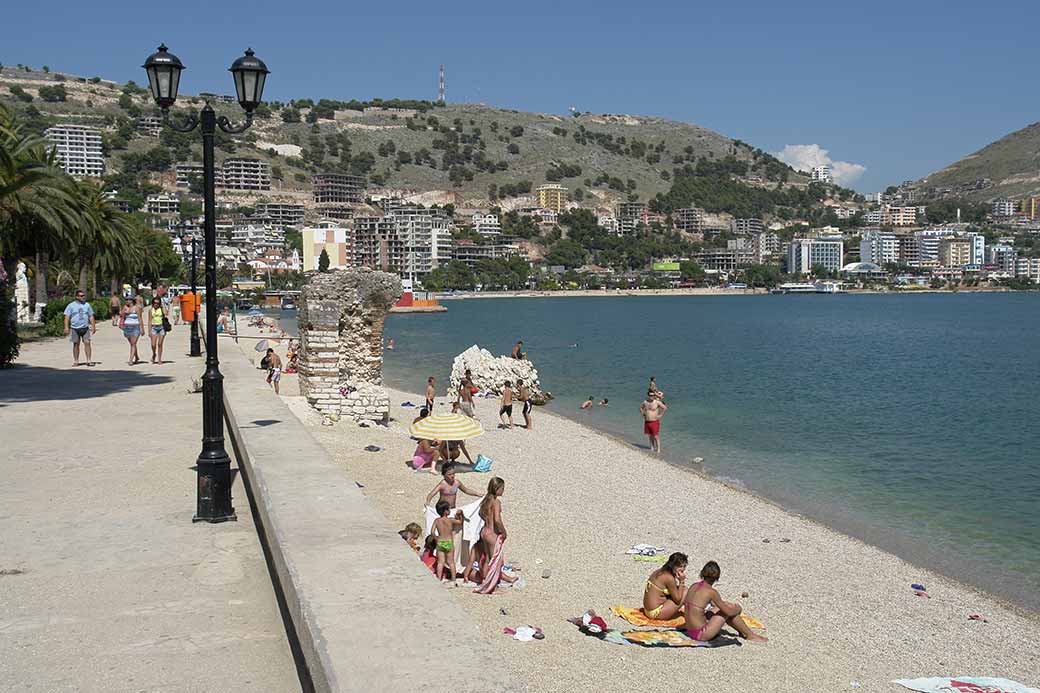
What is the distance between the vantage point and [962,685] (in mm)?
7227

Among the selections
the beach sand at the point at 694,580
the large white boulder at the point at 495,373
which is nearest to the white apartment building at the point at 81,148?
the large white boulder at the point at 495,373

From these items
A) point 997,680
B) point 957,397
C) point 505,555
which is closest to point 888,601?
point 997,680

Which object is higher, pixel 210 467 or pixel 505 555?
pixel 210 467

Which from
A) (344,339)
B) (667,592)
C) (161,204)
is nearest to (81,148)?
(161,204)

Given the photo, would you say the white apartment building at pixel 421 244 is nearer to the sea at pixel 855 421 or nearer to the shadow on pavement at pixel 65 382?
the sea at pixel 855 421

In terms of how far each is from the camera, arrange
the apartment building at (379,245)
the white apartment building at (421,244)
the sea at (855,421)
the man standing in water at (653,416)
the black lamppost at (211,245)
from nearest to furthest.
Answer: the black lamppost at (211,245)
the sea at (855,421)
the man standing in water at (653,416)
the apartment building at (379,245)
the white apartment building at (421,244)

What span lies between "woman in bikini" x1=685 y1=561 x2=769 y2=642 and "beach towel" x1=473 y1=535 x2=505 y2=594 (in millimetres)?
1690

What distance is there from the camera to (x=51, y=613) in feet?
17.5

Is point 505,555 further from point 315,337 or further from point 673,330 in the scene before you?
point 673,330

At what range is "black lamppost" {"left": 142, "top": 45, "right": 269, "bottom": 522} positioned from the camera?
23.8 feet

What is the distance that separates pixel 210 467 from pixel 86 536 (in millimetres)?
→ 1017

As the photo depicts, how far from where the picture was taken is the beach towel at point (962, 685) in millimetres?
7117

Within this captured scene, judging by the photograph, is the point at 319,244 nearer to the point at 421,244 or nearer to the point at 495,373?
the point at 421,244

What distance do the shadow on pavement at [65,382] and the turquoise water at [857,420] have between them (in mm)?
10858
